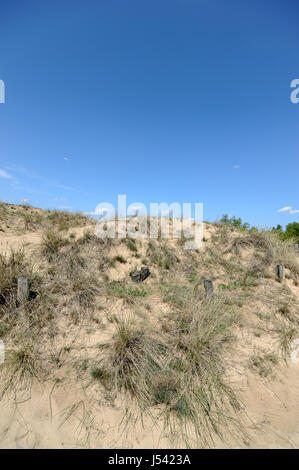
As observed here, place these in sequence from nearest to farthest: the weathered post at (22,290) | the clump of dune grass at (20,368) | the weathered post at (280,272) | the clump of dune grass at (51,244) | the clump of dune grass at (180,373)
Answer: the clump of dune grass at (180,373) → the clump of dune grass at (20,368) → the weathered post at (22,290) → the clump of dune grass at (51,244) → the weathered post at (280,272)

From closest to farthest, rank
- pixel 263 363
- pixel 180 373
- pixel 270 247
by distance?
pixel 180 373 < pixel 263 363 < pixel 270 247

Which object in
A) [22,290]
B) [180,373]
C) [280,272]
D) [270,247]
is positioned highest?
[270,247]

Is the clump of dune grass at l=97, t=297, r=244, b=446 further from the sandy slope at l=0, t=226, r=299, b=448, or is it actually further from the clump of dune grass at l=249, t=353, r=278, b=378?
the clump of dune grass at l=249, t=353, r=278, b=378

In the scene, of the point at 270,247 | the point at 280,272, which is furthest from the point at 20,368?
the point at 270,247

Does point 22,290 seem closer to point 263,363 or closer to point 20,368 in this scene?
point 20,368

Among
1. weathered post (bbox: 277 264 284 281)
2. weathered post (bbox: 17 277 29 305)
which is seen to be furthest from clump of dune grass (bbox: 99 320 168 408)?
weathered post (bbox: 277 264 284 281)

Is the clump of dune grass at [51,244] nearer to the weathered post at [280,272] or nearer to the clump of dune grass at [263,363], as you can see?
the clump of dune grass at [263,363]

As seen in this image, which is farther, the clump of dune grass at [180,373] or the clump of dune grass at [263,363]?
the clump of dune grass at [263,363]

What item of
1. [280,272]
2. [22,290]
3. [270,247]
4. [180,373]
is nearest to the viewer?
[180,373]

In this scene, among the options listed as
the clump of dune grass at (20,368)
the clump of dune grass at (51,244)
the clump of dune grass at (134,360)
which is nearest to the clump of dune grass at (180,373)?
the clump of dune grass at (134,360)

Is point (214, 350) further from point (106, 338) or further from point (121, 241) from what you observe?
point (121, 241)

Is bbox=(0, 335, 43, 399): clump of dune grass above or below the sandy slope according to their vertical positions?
above

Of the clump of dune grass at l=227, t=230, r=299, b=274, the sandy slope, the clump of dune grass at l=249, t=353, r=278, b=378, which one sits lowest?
the sandy slope
